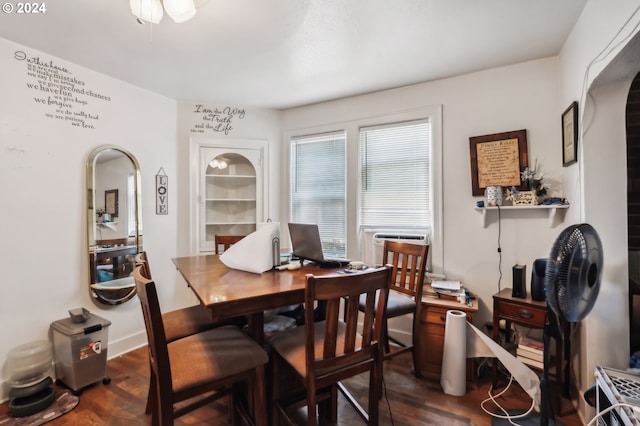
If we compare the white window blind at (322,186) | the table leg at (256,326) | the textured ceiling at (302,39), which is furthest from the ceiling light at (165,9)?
the white window blind at (322,186)

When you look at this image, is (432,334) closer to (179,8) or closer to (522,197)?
(522,197)

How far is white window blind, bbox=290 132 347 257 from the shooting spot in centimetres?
321

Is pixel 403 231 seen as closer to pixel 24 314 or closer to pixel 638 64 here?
pixel 638 64

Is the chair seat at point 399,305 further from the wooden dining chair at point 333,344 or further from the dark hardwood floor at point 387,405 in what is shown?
the wooden dining chair at point 333,344

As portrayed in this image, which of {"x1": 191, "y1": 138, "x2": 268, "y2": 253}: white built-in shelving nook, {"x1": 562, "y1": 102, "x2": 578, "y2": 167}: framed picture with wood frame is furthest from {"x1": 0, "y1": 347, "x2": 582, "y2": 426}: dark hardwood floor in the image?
{"x1": 562, "y1": 102, "x2": 578, "y2": 167}: framed picture with wood frame

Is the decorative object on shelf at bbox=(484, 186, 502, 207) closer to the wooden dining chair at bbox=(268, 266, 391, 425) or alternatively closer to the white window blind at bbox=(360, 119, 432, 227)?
the white window blind at bbox=(360, 119, 432, 227)

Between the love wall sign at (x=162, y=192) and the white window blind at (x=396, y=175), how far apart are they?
2.02 meters

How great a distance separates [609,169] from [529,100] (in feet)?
3.03

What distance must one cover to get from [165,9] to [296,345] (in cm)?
180

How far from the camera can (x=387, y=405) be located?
6.30 ft

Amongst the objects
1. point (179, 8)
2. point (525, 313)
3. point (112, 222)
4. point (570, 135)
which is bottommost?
point (525, 313)

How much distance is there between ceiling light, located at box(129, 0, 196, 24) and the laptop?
1.28 meters

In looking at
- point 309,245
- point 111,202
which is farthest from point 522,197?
point 111,202

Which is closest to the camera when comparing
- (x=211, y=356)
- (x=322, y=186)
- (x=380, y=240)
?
(x=211, y=356)
